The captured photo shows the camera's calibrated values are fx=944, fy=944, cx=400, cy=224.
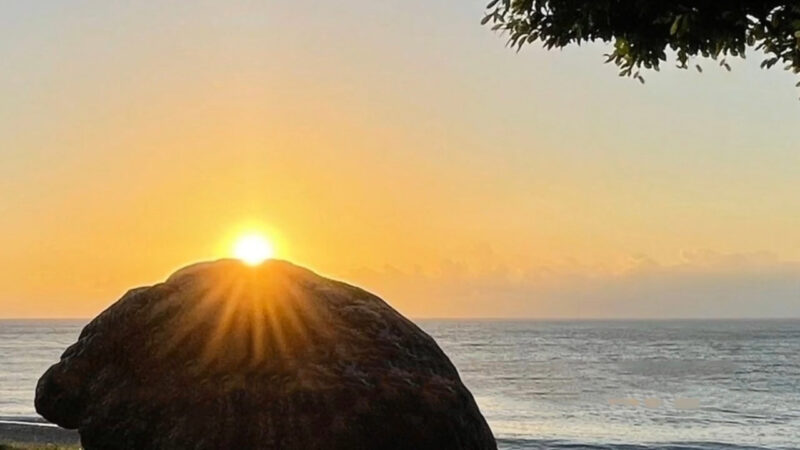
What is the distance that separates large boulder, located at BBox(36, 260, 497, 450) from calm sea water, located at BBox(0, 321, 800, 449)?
2069cm

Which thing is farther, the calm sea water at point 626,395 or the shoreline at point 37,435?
the calm sea water at point 626,395

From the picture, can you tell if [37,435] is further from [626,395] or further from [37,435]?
[626,395]

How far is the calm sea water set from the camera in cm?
3409

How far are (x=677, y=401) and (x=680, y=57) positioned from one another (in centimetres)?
4486

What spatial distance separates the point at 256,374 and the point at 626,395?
162ft

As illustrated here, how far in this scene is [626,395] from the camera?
5478 centimetres

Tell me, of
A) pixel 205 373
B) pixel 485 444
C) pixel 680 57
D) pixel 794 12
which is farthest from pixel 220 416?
pixel 794 12

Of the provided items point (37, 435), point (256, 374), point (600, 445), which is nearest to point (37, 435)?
point (37, 435)

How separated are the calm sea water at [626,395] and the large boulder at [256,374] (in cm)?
2069

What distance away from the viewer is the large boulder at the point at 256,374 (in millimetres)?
8141

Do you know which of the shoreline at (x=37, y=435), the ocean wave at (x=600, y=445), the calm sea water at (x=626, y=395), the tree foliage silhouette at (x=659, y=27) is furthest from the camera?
the calm sea water at (x=626, y=395)

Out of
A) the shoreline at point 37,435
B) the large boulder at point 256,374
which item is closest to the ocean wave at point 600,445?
the shoreline at point 37,435

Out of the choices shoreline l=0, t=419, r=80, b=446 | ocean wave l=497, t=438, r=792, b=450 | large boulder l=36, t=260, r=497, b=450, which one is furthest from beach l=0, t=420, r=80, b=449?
ocean wave l=497, t=438, r=792, b=450

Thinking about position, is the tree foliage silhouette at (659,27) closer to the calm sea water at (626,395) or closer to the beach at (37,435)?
the beach at (37,435)
